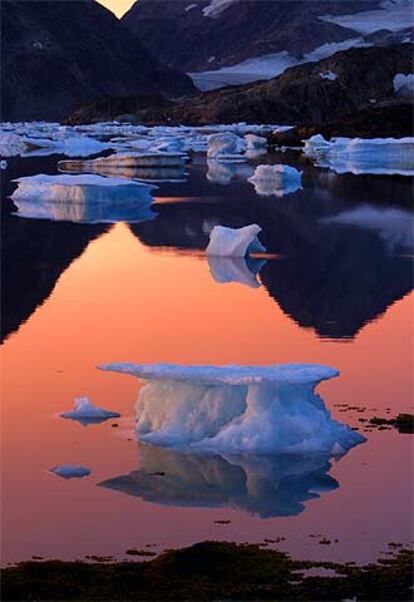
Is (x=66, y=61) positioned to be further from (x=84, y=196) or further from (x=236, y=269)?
(x=236, y=269)

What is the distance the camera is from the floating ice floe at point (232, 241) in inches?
696

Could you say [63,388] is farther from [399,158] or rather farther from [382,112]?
[382,112]

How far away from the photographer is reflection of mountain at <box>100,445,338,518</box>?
23.7 feet

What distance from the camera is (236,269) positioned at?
16.8 metres

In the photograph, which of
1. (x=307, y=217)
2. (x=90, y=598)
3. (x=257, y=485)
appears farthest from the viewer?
(x=307, y=217)

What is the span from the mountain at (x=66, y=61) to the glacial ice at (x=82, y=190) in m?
112

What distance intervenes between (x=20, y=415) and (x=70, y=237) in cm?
1196

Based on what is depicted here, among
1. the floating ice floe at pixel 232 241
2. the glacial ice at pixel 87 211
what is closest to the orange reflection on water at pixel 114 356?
the floating ice floe at pixel 232 241

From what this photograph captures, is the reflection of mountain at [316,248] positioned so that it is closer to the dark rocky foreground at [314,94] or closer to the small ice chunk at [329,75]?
the dark rocky foreground at [314,94]

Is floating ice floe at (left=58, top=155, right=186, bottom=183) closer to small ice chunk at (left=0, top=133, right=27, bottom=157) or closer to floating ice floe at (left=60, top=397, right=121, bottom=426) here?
small ice chunk at (left=0, top=133, right=27, bottom=157)

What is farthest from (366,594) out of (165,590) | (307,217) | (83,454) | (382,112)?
(382,112)

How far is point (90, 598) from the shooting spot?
5777 mm

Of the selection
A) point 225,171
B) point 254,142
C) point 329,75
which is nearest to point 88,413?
point 225,171

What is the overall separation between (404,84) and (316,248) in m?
58.8
